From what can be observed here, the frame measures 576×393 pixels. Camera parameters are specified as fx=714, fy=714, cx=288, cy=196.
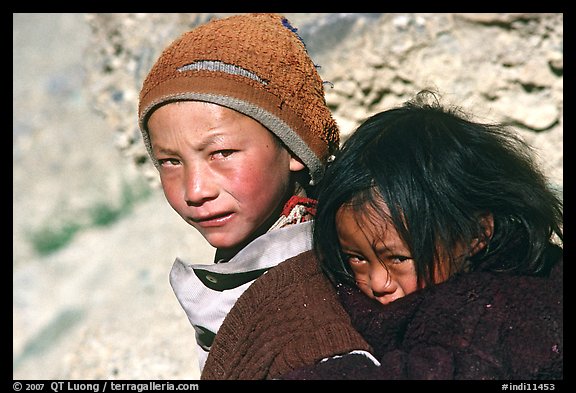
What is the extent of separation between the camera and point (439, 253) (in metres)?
1.63

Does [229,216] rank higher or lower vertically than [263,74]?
lower

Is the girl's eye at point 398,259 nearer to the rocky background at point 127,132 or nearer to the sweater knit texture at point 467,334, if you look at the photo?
the sweater knit texture at point 467,334

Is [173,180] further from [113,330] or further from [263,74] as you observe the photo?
[113,330]

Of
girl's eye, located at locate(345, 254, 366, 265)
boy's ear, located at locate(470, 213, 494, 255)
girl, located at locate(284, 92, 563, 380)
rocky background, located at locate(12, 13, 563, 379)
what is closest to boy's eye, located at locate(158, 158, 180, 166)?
girl, located at locate(284, 92, 563, 380)

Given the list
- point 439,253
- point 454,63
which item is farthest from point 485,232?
point 454,63

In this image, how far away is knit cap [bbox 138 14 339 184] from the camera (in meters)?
1.76

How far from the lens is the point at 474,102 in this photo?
4.40 metres

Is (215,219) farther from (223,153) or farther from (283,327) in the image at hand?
(283,327)

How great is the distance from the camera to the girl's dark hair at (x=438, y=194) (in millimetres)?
1623

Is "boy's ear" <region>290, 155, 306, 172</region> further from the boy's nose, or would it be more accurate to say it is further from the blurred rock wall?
the blurred rock wall

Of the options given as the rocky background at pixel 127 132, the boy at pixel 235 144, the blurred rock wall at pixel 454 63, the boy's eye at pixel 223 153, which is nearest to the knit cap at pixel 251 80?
the boy at pixel 235 144
